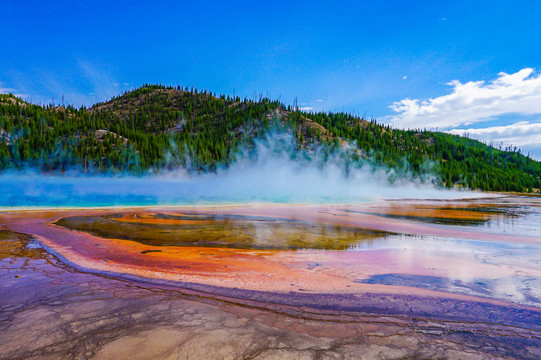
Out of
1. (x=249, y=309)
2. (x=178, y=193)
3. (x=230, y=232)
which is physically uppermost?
(x=178, y=193)

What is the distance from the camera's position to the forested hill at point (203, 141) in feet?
329

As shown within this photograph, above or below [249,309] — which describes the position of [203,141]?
above

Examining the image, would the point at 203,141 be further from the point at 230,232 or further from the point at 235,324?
the point at 235,324

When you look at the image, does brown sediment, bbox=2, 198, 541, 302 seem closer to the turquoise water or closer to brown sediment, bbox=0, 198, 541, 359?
brown sediment, bbox=0, 198, 541, 359

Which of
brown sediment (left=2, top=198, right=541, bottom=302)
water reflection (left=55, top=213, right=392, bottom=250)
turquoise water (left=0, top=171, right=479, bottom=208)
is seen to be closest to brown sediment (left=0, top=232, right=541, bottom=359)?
brown sediment (left=2, top=198, right=541, bottom=302)

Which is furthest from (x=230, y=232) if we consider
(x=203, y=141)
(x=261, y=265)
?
(x=203, y=141)

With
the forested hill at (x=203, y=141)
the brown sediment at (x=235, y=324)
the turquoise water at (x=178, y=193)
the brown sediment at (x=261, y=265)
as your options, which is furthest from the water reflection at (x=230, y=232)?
the forested hill at (x=203, y=141)

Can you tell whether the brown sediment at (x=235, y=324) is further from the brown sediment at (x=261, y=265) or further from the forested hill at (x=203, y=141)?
the forested hill at (x=203, y=141)

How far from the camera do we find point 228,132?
137 meters

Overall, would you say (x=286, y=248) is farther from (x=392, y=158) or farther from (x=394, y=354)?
(x=392, y=158)

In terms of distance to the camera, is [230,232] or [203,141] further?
[203,141]

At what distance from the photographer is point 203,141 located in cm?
12275

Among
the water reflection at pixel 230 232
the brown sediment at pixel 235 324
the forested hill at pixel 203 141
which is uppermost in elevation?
the forested hill at pixel 203 141

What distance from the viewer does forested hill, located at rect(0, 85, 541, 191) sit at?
100250 millimetres
